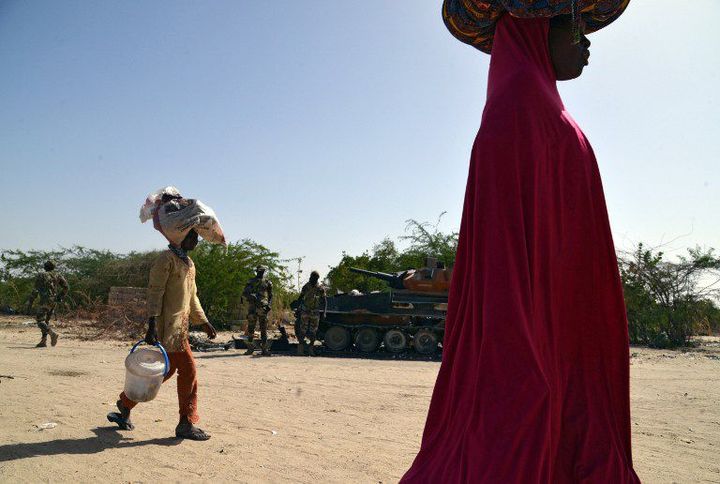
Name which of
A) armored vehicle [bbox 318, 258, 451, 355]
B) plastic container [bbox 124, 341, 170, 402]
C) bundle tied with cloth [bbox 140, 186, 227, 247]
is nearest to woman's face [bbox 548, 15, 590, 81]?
bundle tied with cloth [bbox 140, 186, 227, 247]

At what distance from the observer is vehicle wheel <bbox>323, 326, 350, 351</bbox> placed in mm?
14852

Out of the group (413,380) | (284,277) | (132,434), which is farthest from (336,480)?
(284,277)

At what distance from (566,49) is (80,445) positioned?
4182mm

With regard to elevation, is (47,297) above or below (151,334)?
above

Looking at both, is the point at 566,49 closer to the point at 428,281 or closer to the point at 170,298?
the point at 170,298

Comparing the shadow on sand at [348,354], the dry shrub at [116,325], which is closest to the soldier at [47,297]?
the dry shrub at [116,325]

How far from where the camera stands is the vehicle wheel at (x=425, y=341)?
14453 mm

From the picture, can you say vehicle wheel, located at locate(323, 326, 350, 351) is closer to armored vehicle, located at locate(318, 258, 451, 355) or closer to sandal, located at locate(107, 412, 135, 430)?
armored vehicle, located at locate(318, 258, 451, 355)

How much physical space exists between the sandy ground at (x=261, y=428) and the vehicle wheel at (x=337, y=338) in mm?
5372

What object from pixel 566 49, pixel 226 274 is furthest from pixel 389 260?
pixel 566 49

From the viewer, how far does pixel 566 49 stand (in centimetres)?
239

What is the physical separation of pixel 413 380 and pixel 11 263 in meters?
22.7

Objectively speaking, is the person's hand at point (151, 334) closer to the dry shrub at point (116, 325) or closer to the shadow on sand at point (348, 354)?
the shadow on sand at point (348, 354)

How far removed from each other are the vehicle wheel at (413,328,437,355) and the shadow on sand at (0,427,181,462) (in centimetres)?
1060
